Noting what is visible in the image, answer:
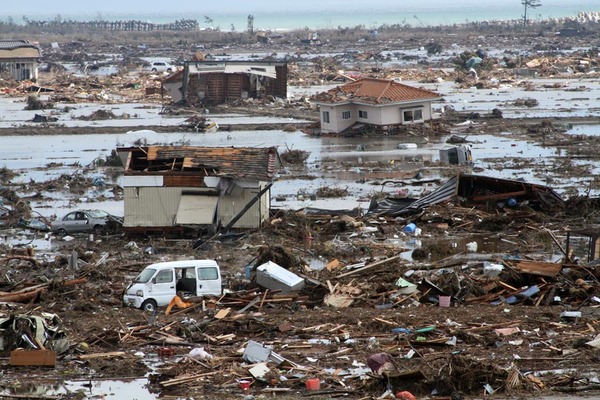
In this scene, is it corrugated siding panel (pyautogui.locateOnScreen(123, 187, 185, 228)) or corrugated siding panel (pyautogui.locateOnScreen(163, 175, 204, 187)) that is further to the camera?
corrugated siding panel (pyautogui.locateOnScreen(163, 175, 204, 187))

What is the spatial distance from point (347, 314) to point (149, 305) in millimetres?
3127

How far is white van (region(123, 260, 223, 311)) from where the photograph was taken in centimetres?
1638

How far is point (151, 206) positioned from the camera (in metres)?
22.7

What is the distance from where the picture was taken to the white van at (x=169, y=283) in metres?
16.4

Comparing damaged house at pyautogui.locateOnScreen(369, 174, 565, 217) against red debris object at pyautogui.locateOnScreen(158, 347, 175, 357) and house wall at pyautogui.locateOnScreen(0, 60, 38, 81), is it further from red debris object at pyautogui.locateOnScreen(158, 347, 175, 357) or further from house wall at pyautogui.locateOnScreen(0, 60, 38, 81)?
house wall at pyautogui.locateOnScreen(0, 60, 38, 81)

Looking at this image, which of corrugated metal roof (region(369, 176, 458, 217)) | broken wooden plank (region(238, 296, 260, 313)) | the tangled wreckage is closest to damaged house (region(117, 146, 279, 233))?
the tangled wreckage

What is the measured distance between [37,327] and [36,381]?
125cm

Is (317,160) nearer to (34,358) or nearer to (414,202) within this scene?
(414,202)

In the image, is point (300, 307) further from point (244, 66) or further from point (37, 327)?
point (244, 66)

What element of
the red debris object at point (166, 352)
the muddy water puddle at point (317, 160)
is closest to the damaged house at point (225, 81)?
the muddy water puddle at point (317, 160)

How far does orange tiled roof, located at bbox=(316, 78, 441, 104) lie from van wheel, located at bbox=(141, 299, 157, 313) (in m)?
24.9

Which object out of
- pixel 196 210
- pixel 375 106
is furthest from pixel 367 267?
pixel 375 106

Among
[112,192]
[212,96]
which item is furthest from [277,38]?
[112,192]

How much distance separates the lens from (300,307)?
16156 millimetres
